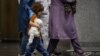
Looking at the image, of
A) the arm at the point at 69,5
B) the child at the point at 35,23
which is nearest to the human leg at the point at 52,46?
the arm at the point at 69,5

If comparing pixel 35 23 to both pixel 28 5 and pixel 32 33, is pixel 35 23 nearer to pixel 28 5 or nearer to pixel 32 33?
pixel 32 33

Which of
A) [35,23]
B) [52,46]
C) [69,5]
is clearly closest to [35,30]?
[35,23]

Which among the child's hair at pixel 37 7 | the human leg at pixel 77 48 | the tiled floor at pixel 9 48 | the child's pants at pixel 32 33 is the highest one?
the child's hair at pixel 37 7

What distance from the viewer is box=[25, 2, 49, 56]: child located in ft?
30.8

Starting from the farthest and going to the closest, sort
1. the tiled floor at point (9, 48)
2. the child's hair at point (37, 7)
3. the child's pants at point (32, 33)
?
1. the tiled floor at point (9, 48)
2. the child's hair at point (37, 7)
3. the child's pants at point (32, 33)

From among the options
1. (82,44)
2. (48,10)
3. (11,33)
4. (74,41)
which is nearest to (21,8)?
(48,10)

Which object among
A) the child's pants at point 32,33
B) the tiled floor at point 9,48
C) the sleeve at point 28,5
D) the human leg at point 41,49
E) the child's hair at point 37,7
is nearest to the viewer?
the child's pants at point 32,33

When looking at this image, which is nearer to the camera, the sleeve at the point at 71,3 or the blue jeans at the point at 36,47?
the blue jeans at the point at 36,47

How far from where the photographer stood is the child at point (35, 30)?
938 centimetres

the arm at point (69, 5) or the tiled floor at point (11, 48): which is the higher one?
the arm at point (69, 5)

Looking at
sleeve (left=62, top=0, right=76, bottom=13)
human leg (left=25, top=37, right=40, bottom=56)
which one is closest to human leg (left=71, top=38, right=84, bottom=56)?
sleeve (left=62, top=0, right=76, bottom=13)

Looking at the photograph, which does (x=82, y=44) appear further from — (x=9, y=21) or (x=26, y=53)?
(x=9, y=21)

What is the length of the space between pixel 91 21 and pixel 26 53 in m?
2.59

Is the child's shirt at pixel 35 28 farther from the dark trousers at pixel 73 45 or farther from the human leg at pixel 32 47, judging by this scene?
the dark trousers at pixel 73 45
